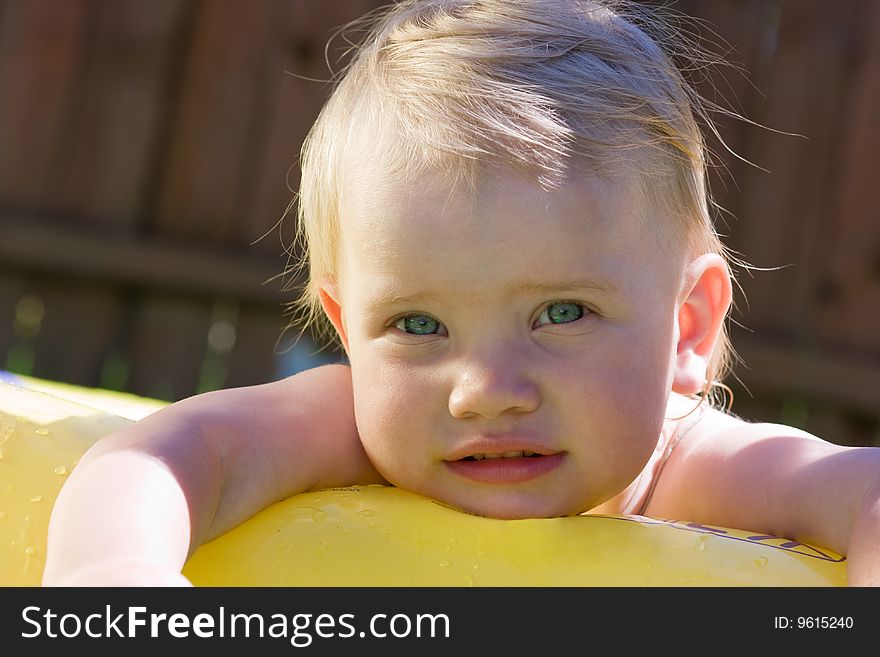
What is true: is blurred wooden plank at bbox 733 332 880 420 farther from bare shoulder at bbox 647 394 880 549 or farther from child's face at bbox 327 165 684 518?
child's face at bbox 327 165 684 518

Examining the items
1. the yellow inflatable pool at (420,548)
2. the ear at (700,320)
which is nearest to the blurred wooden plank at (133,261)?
the ear at (700,320)

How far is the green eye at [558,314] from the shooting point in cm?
153

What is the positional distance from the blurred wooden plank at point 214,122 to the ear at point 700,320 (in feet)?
9.18

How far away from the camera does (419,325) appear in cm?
157

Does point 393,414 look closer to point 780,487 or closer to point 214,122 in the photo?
point 780,487

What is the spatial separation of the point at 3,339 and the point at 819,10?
3111mm

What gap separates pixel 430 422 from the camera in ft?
5.09

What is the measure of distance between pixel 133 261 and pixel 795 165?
7.73ft

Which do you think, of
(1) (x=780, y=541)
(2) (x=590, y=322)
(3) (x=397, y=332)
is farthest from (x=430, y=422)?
(1) (x=780, y=541)

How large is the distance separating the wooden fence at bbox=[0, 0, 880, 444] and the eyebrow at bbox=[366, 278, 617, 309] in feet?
9.06

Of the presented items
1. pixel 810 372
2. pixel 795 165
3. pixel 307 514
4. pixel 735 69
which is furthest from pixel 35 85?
pixel 307 514

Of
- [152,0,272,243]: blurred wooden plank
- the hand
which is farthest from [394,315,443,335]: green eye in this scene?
[152,0,272,243]: blurred wooden plank

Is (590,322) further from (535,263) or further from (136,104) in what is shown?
(136,104)

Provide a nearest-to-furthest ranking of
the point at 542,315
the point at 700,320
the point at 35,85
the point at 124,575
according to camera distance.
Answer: the point at 124,575
the point at 542,315
the point at 700,320
the point at 35,85
